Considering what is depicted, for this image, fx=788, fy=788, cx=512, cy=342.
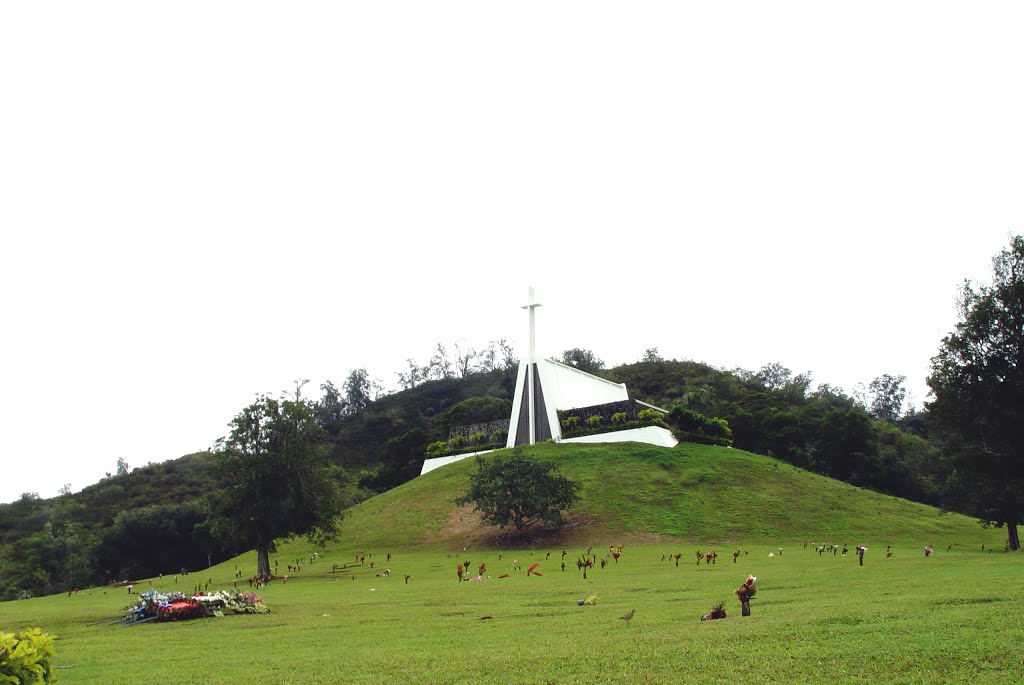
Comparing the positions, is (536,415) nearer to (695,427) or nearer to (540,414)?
(540,414)

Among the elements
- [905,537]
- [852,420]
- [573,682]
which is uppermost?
[852,420]

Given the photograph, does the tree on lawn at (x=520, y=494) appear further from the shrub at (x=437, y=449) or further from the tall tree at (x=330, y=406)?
the tall tree at (x=330, y=406)

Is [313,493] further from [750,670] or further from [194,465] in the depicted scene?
[194,465]

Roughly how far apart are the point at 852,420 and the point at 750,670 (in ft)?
184

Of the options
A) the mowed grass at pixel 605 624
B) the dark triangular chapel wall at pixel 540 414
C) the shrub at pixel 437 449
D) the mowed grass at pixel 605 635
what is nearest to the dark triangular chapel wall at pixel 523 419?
the dark triangular chapel wall at pixel 540 414

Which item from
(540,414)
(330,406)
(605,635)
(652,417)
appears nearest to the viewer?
(605,635)

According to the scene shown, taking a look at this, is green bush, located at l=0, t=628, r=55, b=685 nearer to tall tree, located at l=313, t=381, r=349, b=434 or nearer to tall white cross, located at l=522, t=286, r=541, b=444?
tall white cross, located at l=522, t=286, r=541, b=444

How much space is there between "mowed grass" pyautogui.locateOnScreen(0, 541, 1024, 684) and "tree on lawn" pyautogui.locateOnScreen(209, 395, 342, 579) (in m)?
9.41

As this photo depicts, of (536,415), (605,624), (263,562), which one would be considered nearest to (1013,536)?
(605,624)

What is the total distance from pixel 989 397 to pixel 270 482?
26.2 metres

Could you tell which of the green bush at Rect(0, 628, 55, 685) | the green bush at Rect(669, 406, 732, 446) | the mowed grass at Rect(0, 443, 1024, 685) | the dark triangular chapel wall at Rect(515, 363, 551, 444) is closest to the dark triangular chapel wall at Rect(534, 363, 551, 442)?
the dark triangular chapel wall at Rect(515, 363, 551, 444)

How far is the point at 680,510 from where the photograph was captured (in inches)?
1597

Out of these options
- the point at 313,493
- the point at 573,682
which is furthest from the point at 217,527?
the point at 573,682

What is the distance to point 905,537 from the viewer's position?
35.4 m
